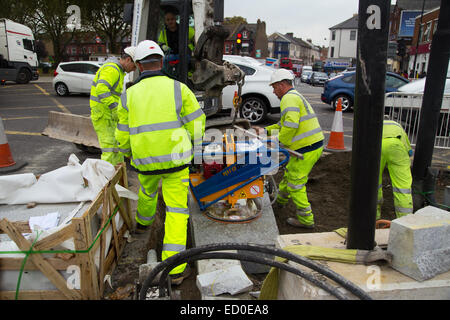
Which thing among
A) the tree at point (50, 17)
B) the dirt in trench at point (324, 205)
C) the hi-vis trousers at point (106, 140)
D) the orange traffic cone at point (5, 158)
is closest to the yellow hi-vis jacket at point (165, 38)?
the hi-vis trousers at point (106, 140)

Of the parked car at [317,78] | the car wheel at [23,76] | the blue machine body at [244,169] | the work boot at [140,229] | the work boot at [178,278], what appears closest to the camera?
the work boot at [178,278]

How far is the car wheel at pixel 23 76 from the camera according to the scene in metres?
21.1

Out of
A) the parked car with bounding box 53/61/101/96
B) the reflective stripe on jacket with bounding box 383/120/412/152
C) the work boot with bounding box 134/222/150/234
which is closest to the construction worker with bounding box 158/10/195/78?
the work boot with bounding box 134/222/150/234

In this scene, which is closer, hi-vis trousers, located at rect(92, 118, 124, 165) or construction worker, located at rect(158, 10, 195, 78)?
hi-vis trousers, located at rect(92, 118, 124, 165)

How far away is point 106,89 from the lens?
449 centimetres

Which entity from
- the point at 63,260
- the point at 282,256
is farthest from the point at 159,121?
the point at 282,256

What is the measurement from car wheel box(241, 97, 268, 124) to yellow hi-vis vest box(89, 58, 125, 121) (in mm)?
5554

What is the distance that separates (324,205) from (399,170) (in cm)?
135

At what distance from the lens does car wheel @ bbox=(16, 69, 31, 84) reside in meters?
21.1

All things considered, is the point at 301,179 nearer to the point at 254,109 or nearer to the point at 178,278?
the point at 178,278

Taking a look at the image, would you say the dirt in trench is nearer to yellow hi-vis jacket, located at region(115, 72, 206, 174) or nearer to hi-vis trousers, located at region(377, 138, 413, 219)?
hi-vis trousers, located at region(377, 138, 413, 219)

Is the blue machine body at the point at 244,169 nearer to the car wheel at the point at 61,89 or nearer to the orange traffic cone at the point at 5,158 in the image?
the orange traffic cone at the point at 5,158

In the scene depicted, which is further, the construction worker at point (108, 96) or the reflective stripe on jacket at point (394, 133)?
the construction worker at point (108, 96)
